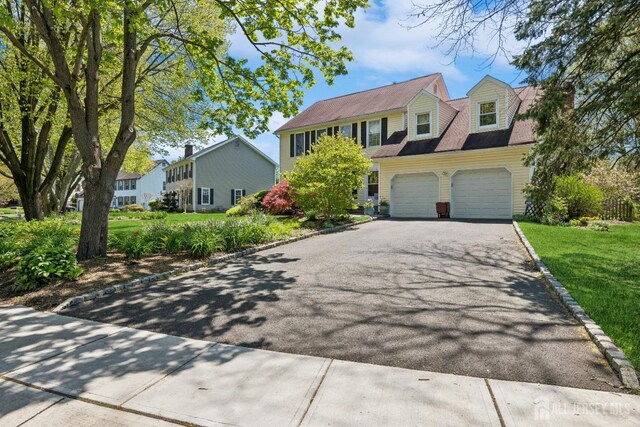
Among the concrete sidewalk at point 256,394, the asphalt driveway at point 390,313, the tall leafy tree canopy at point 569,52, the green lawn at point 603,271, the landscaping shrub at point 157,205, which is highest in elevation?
the tall leafy tree canopy at point 569,52

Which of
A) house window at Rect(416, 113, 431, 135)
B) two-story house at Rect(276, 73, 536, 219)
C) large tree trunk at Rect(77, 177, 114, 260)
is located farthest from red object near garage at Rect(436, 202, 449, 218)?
large tree trunk at Rect(77, 177, 114, 260)

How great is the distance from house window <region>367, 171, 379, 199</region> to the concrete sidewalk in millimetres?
17023

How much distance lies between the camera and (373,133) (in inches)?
813

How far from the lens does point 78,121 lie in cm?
765

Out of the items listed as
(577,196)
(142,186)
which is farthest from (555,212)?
(142,186)

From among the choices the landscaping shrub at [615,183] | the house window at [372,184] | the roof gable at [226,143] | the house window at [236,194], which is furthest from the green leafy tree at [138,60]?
the house window at [236,194]

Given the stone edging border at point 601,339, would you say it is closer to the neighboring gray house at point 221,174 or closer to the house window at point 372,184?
the house window at point 372,184

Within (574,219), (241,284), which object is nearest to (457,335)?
(241,284)

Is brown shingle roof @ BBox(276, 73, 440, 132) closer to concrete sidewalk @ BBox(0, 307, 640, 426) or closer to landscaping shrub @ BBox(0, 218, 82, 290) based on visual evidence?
landscaping shrub @ BBox(0, 218, 82, 290)

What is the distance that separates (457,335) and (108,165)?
303 inches

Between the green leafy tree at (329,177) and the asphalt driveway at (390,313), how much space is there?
208 inches

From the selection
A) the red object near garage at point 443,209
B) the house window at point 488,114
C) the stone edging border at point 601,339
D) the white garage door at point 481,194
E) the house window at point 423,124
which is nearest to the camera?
the stone edging border at point 601,339

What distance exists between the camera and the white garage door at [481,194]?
1542cm

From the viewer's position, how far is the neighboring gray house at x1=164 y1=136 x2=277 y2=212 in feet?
102
